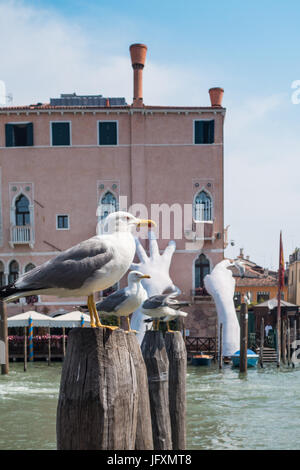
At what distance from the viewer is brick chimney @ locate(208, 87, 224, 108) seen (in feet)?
90.4

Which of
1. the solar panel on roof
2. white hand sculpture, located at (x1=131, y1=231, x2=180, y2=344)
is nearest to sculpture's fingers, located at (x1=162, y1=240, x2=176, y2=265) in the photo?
white hand sculpture, located at (x1=131, y1=231, x2=180, y2=344)

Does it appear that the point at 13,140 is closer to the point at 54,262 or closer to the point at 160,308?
the point at 160,308

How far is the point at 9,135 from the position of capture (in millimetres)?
27062

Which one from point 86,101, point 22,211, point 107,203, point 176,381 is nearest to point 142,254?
point 107,203

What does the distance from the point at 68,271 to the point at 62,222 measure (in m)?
23.9

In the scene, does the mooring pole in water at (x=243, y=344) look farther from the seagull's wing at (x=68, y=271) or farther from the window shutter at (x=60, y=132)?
the seagull's wing at (x=68, y=271)

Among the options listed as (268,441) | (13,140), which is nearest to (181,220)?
(13,140)

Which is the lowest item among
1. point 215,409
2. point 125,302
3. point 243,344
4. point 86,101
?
point 215,409

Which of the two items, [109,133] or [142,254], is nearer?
[142,254]

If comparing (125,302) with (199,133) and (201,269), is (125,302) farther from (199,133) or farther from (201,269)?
(199,133)

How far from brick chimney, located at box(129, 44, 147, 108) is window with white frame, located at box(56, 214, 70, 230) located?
221 inches

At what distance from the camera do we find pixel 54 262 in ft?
10.8

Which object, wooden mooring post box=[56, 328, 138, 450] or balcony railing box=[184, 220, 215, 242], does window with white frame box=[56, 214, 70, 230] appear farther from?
wooden mooring post box=[56, 328, 138, 450]
